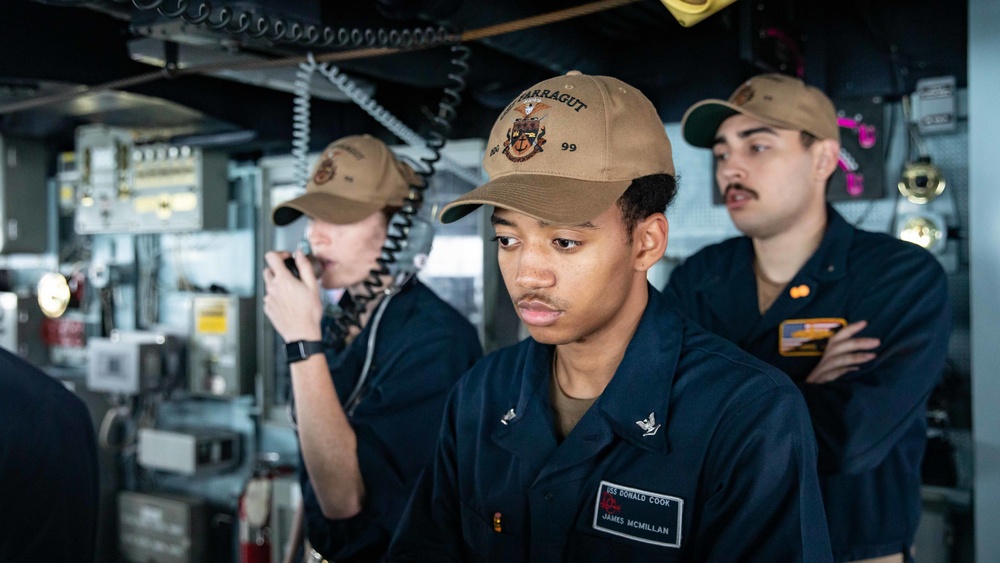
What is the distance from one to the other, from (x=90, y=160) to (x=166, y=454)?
1775 mm

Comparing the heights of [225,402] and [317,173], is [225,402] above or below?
below

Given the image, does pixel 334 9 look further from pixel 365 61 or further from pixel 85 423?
pixel 85 423

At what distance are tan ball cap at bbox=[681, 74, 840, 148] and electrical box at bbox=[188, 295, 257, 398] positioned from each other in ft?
9.99

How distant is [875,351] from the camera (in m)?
1.85

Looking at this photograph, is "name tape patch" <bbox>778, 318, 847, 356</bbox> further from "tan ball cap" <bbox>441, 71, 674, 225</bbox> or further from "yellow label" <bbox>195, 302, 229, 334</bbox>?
"yellow label" <bbox>195, 302, 229, 334</bbox>

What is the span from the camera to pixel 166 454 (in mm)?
4500

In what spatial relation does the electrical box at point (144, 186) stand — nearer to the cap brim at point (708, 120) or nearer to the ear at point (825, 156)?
the cap brim at point (708, 120)

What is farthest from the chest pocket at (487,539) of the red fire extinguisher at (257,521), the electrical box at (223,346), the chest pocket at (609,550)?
the electrical box at (223,346)

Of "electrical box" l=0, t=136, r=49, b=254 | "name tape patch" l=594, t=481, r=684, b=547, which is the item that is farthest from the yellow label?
"name tape patch" l=594, t=481, r=684, b=547

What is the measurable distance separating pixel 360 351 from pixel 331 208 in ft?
1.29

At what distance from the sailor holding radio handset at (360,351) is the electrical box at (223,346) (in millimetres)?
2316

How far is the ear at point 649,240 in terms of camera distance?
1.34 meters

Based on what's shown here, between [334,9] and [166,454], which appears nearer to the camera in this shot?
[334,9]

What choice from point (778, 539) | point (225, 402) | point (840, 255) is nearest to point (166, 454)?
point (225, 402)
